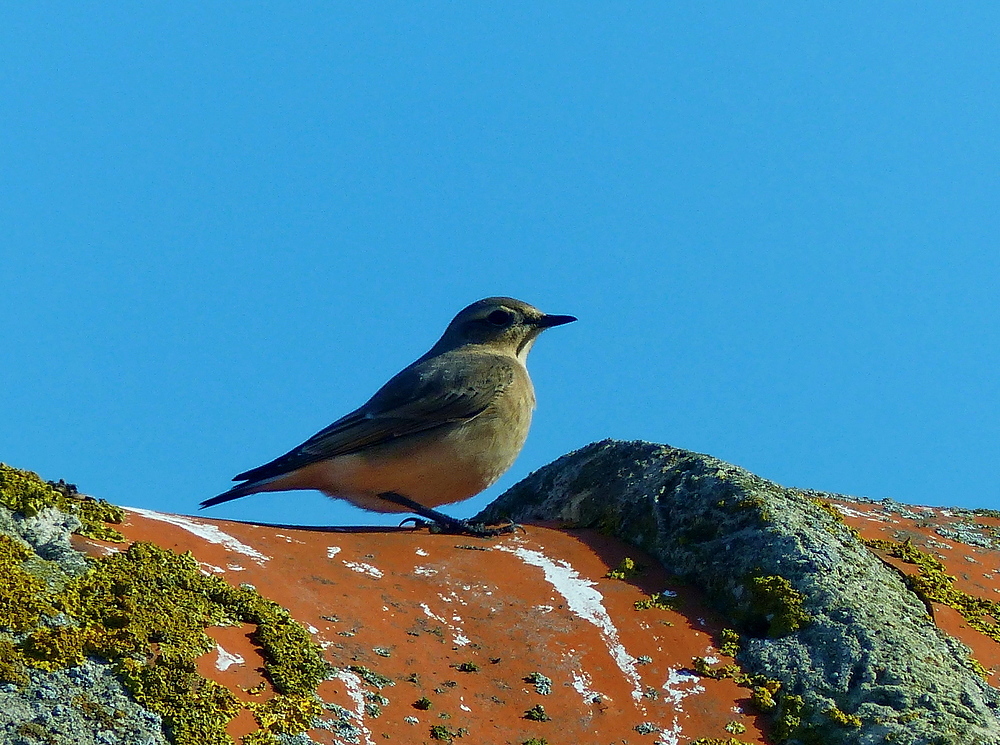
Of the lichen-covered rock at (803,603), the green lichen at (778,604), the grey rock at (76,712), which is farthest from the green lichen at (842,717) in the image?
the grey rock at (76,712)

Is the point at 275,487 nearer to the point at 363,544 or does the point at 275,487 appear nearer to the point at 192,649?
the point at 363,544

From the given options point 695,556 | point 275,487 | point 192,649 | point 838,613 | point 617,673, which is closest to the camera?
point 192,649

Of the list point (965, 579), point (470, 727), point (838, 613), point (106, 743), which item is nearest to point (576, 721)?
point (470, 727)

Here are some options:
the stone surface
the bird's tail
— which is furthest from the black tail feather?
the stone surface

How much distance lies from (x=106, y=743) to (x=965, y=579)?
505cm

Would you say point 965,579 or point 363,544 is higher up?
point 965,579

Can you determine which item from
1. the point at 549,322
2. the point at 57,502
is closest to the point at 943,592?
the point at 57,502

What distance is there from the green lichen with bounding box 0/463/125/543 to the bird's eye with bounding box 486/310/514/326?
612 centimetres

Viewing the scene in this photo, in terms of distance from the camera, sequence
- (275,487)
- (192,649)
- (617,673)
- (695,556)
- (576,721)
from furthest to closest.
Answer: (275,487)
(695,556)
(617,673)
(576,721)
(192,649)

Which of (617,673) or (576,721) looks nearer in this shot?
(576,721)

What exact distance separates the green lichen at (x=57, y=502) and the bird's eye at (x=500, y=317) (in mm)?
6123

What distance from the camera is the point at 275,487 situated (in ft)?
28.5

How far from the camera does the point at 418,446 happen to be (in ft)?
29.0

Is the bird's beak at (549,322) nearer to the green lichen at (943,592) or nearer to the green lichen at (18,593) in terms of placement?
A: the green lichen at (943,592)
